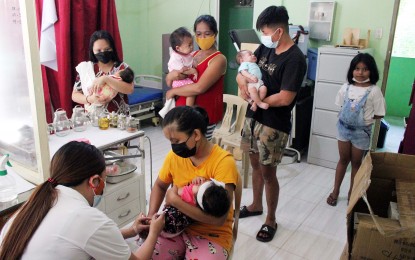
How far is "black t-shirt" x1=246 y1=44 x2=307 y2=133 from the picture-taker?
2197 millimetres

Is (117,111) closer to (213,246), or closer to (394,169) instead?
(213,246)

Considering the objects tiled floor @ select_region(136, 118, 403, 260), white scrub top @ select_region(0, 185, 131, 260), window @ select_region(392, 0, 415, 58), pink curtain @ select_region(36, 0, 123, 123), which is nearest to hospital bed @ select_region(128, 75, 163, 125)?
tiled floor @ select_region(136, 118, 403, 260)

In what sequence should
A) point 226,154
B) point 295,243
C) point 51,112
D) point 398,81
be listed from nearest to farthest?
point 226,154, point 295,243, point 51,112, point 398,81

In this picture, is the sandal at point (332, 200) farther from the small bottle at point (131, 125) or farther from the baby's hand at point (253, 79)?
the small bottle at point (131, 125)

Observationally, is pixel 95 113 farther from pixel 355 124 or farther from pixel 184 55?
pixel 355 124

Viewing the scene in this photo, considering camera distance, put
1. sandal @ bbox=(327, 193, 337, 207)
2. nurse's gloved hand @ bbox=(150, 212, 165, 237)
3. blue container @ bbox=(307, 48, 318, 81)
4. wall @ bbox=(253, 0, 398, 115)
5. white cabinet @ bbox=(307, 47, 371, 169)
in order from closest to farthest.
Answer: nurse's gloved hand @ bbox=(150, 212, 165, 237) → sandal @ bbox=(327, 193, 337, 207) → white cabinet @ bbox=(307, 47, 371, 169) → wall @ bbox=(253, 0, 398, 115) → blue container @ bbox=(307, 48, 318, 81)

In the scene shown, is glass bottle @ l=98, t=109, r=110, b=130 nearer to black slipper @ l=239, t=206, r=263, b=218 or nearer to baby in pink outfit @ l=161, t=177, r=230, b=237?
baby in pink outfit @ l=161, t=177, r=230, b=237

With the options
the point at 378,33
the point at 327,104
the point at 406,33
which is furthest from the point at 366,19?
the point at 406,33

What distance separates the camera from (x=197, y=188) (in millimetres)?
1526

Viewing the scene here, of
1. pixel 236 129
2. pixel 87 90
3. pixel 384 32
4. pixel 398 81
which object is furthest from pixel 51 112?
pixel 398 81

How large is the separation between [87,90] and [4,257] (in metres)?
1.65

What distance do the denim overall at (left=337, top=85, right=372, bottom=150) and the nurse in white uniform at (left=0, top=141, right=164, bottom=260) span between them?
7.27 feet

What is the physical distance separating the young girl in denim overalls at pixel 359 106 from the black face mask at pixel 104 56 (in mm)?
1859

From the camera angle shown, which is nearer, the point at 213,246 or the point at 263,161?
the point at 213,246
